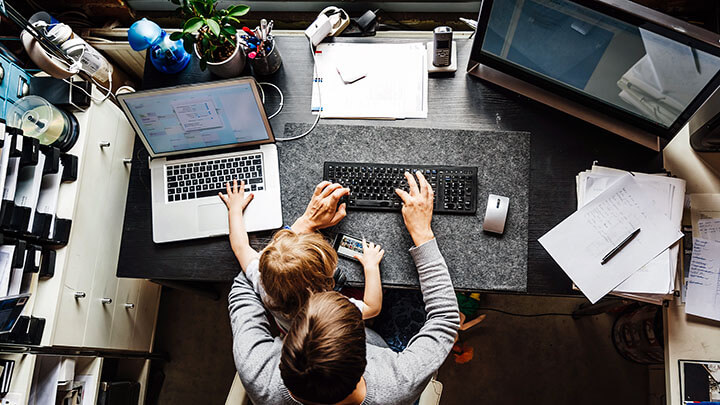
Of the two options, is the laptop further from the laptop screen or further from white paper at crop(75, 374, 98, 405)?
white paper at crop(75, 374, 98, 405)

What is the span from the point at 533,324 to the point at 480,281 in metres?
0.75

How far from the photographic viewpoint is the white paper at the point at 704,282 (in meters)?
1.11

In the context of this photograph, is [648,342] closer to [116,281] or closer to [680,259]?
[680,259]

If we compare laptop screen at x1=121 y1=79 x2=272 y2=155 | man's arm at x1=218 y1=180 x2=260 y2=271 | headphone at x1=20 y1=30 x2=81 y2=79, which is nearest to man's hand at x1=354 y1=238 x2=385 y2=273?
man's arm at x1=218 y1=180 x2=260 y2=271

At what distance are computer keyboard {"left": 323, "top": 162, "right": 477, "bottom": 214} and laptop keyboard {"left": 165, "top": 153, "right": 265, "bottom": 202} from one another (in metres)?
0.18

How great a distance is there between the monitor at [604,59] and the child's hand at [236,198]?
0.65m

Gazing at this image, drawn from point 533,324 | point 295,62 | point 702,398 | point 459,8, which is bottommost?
point 702,398

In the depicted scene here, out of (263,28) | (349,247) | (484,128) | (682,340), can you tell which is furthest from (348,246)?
(682,340)

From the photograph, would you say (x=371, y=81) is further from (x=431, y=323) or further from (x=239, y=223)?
(x=431, y=323)

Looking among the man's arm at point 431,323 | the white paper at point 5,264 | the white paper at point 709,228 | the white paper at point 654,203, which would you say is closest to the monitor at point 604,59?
the white paper at point 654,203

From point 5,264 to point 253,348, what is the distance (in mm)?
560

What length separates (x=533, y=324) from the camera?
176 centimetres

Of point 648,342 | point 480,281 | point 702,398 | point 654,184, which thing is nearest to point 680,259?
point 654,184

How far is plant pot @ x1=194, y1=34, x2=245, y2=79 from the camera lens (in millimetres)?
1201
